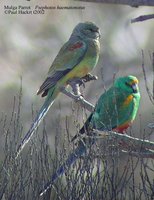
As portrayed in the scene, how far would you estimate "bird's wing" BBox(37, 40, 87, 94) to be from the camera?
5398 millimetres

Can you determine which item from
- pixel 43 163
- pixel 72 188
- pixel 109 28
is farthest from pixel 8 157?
pixel 109 28

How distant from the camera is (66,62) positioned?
5.44 metres

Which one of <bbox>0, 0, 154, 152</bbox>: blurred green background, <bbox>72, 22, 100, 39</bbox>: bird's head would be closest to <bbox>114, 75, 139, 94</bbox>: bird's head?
<bbox>72, 22, 100, 39</bbox>: bird's head

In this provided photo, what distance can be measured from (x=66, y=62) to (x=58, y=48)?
13.8ft

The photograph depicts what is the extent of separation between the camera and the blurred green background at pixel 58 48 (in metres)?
9.06

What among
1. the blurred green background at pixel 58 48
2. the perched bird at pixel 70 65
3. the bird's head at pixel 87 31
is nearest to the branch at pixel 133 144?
the perched bird at pixel 70 65

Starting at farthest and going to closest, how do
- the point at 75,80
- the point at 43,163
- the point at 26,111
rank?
the point at 26,111 → the point at 75,80 → the point at 43,163

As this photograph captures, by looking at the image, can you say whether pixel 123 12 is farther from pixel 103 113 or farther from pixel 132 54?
pixel 103 113

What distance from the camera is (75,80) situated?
209 inches

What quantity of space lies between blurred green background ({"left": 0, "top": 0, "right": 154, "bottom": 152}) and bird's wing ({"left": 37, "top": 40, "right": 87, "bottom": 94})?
3317 millimetres

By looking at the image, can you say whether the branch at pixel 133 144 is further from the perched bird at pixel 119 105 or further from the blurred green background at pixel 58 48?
the blurred green background at pixel 58 48

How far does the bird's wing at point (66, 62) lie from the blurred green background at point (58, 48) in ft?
10.9

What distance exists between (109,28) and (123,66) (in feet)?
2.29

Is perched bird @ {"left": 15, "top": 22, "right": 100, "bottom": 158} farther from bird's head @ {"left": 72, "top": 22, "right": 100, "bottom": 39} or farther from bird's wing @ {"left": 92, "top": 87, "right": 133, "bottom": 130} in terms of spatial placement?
bird's wing @ {"left": 92, "top": 87, "right": 133, "bottom": 130}
